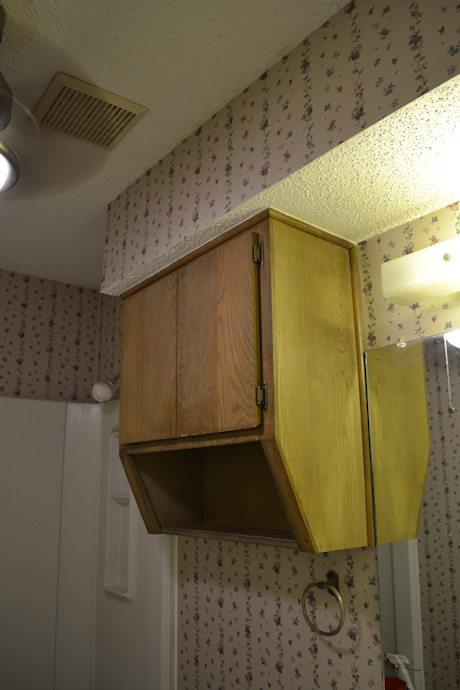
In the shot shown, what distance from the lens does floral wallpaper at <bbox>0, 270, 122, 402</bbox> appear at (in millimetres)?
2941

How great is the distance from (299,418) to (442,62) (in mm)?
835

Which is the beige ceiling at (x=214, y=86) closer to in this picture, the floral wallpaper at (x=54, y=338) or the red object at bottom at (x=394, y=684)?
the red object at bottom at (x=394, y=684)

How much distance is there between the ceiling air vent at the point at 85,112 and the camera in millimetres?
1533

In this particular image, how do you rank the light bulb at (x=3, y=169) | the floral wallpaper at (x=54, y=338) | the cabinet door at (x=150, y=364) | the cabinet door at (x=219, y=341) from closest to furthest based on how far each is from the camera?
1. the cabinet door at (x=219, y=341)
2. the light bulb at (x=3, y=169)
3. the cabinet door at (x=150, y=364)
4. the floral wallpaper at (x=54, y=338)

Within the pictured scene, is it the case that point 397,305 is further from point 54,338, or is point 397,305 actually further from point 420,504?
point 54,338

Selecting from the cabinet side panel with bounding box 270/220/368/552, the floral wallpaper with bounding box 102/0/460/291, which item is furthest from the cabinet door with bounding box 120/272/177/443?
the cabinet side panel with bounding box 270/220/368/552

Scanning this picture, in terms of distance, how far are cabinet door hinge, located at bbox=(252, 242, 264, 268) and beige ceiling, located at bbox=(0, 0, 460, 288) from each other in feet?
0.38

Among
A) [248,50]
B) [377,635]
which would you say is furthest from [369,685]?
[248,50]

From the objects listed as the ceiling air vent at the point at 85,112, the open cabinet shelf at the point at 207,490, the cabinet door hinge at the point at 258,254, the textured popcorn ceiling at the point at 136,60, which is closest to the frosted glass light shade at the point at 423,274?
the cabinet door hinge at the point at 258,254

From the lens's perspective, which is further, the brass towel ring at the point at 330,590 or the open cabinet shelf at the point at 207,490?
the open cabinet shelf at the point at 207,490

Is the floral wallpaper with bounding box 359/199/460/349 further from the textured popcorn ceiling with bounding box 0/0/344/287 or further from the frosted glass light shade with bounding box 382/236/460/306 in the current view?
the textured popcorn ceiling with bounding box 0/0/344/287

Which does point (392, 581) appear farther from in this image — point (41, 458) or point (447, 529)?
point (41, 458)

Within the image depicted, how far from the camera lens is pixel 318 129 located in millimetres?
1243

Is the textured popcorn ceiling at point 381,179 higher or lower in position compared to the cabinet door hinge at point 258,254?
higher
